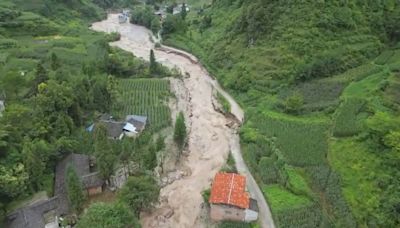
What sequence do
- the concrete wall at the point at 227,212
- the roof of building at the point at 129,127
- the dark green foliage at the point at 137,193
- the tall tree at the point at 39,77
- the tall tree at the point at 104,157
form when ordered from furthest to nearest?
the tall tree at the point at 39,77 < the roof of building at the point at 129,127 < the tall tree at the point at 104,157 < the concrete wall at the point at 227,212 < the dark green foliage at the point at 137,193

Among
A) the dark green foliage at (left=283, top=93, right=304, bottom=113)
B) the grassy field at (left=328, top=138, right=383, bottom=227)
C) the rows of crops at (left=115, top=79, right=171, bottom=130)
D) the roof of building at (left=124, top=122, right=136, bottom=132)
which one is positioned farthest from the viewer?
the rows of crops at (left=115, top=79, right=171, bottom=130)

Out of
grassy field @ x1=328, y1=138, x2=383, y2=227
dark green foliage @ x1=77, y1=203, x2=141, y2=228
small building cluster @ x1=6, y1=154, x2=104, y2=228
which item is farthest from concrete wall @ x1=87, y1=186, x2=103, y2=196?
grassy field @ x1=328, y1=138, x2=383, y2=227

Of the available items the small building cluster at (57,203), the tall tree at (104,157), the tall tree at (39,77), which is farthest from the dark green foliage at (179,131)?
the tall tree at (39,77)

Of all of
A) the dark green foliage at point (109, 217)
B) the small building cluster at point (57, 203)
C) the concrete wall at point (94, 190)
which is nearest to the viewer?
the dark green foliage at point (109, 217)

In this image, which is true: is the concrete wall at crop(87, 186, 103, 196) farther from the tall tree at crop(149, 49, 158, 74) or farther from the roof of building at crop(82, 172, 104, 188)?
the tall tree at crop(149, 49, 158, 74)

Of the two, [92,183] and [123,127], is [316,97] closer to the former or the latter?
[123,127]

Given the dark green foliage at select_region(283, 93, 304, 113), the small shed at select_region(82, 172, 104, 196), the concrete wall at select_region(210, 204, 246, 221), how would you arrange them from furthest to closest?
the dark green foliage at select_region(283, 93, 304, 113), the small shed at select_region(82, 172, 104, 196), the concrete wall at select_region(210, 204, 246, 221)

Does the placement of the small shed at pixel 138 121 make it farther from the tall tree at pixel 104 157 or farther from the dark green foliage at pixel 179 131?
the tall tree at pixel 104 157
